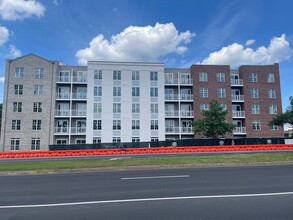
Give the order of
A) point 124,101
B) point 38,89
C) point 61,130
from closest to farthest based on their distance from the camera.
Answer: point 61,130
point 38,89
point 124,101

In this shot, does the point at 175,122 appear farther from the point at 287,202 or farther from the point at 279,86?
the point at 287,202

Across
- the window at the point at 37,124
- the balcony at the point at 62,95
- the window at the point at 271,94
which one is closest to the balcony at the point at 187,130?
the window at the point at 271,94

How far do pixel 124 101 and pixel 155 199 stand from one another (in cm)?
3427

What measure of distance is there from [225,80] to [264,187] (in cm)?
3738

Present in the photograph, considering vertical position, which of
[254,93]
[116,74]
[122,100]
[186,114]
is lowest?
A: [186,114]

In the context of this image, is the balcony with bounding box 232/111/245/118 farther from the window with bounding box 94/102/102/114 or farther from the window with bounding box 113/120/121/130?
the window with bounding box 94/102/102/114

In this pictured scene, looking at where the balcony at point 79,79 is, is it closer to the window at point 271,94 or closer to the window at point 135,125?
the window at point 135,125

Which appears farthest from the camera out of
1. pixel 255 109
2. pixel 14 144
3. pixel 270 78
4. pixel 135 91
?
pixel 270 78

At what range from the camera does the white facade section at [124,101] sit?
3897cm

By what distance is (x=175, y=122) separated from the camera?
4153cm

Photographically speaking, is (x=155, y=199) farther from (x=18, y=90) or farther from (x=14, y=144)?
(x=18, y=90)

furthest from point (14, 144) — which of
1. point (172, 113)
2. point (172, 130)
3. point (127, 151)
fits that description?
point (172, 113)

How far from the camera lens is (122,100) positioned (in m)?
40.1

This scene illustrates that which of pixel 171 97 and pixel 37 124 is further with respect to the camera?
pixel 171 97
